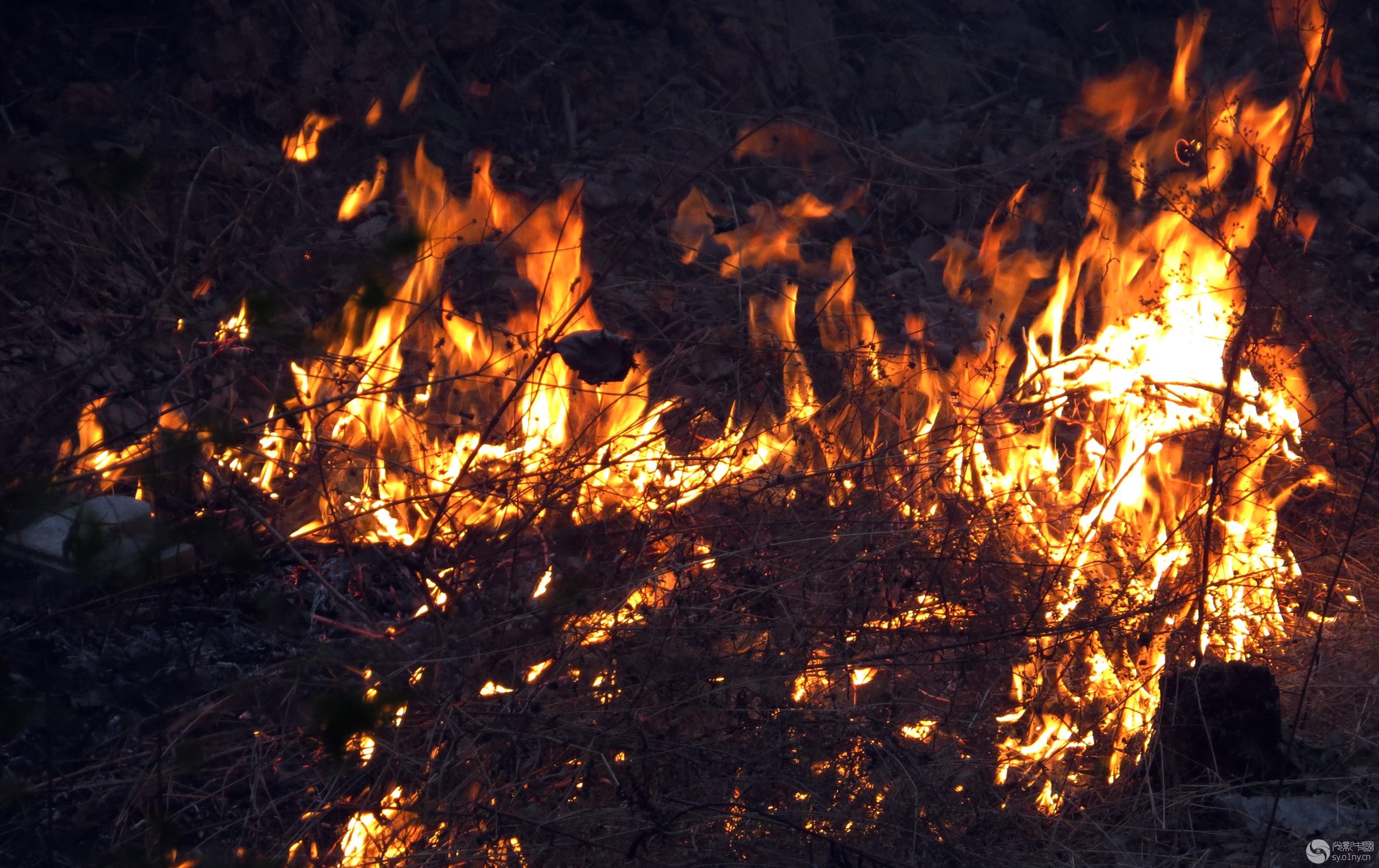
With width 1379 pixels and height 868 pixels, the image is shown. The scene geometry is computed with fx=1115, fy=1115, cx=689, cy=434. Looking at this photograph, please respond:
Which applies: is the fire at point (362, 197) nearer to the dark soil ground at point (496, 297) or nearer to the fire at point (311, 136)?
the dark soil ground at point (496, 297)

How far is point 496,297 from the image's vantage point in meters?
5.21

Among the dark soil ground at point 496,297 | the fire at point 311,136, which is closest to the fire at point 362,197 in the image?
the dark soil ground at point 496,297

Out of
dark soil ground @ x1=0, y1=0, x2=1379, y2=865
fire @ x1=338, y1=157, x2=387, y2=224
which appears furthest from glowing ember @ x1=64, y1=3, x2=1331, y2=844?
fire @ x1=338, y1=157, x2=387, y2=224

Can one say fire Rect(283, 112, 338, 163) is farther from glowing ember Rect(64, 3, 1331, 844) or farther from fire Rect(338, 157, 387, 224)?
fire Rect(338, 157, 387, 224)

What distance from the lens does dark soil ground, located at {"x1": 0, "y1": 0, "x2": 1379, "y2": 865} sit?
2369 mm

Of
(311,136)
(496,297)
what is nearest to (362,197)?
(311,136)

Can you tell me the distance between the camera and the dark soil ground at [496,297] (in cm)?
237

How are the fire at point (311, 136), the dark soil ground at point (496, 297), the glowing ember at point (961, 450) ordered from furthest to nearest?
the fire at point (311, 136) → the glowing ember at point (961, 450) → the dark soil ground at point (496, 297)

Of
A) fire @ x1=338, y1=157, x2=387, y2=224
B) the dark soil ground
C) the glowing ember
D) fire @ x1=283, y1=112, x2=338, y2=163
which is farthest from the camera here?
fire @ x1=338, y1=157, x2=387, y2=224

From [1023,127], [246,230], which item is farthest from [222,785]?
[1023,127]

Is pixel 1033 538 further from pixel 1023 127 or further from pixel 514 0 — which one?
pixel 514 0

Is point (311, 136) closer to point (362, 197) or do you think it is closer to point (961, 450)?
point (362, 197)

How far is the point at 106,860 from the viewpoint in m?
2.03

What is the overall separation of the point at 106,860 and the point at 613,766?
100cm
